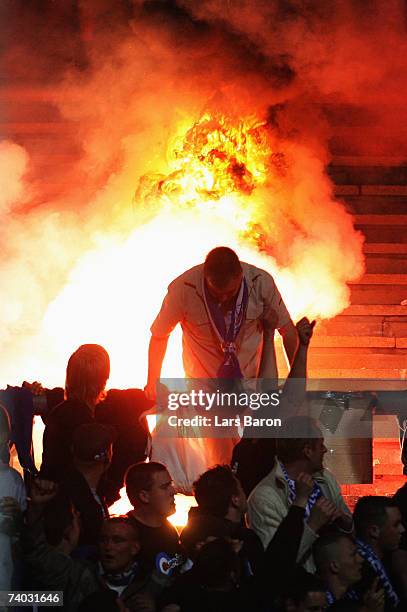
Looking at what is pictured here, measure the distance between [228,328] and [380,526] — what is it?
1.90 metres

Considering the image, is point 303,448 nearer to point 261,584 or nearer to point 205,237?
point 261,584

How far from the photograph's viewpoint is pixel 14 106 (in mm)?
13352

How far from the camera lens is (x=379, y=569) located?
18.1ft

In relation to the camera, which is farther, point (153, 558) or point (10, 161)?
point (10, 161)

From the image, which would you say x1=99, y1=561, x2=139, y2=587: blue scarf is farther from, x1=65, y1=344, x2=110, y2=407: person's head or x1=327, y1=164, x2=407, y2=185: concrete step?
x1=327, y1=164, x2=407, y2=185: concrete step

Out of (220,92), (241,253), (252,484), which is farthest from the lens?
(220,92)

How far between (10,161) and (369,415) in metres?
6.36

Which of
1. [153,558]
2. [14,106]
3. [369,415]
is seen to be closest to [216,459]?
[369,415]

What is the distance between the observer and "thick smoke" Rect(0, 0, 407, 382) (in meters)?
12.5

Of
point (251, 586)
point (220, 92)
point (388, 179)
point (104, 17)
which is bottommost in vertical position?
point (251, 586)

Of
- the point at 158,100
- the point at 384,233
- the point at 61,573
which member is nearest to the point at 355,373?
the point at 384,233

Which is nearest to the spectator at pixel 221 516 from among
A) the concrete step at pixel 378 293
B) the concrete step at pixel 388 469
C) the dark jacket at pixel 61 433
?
the dark jacket at pixel 61 433

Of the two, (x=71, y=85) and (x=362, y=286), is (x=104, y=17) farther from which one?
(x=362, y=286)

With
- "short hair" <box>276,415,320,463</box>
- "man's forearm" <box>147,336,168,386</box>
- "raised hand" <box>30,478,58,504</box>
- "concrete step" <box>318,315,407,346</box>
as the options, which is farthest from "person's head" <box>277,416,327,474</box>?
"concrete step" <box>318,315,407,346</box>
